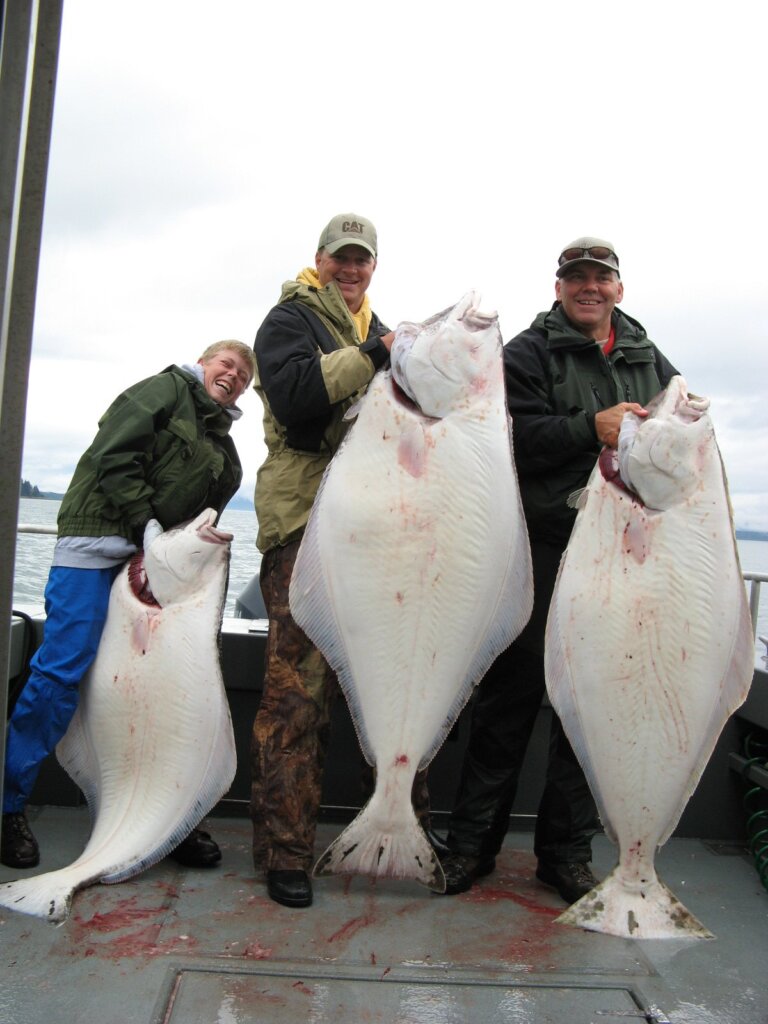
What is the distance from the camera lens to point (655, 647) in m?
2.71

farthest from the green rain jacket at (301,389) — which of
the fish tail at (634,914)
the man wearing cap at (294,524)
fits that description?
the fish tail at (634,914)

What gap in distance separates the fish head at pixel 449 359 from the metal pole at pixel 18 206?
45.3 inches

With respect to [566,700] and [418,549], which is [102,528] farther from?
[566,700]

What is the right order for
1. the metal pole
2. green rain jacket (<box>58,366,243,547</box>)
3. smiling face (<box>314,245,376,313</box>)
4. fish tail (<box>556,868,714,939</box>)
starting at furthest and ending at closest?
smiling face (<box>314,245,376,313</box>) < green rain jacket (<box>58,366,243,547</box>) < fish tail (<box>556,868,714,939</box>) < the metal pole

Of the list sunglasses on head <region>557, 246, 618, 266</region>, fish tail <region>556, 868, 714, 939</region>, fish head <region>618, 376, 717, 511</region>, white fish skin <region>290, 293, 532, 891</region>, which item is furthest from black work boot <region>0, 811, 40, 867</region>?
sunglasses on head <region>557, 246, 618, 266</region>

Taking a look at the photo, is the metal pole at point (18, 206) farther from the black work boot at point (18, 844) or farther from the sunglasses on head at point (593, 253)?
the sunglasses on head at point (593, 253)

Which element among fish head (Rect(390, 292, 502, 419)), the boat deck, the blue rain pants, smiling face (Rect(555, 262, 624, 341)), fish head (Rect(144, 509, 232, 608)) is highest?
smiling face (Rect(555, 262, 624, 341))

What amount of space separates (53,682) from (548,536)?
1746 mm

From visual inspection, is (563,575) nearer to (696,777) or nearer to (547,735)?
(696,777)

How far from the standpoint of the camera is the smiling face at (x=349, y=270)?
3.28m

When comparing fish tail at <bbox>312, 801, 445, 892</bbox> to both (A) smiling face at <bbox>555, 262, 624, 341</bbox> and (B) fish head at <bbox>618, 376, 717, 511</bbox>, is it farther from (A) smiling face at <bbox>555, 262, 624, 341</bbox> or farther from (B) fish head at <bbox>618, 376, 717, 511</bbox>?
(A) smiling face at <bbox>555, 262, 624, 341</bbox>

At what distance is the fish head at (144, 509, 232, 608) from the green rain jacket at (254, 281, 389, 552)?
6.8 inches

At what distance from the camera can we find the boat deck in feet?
7.61

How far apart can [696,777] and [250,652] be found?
1.85 metres
